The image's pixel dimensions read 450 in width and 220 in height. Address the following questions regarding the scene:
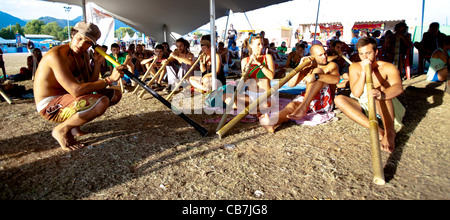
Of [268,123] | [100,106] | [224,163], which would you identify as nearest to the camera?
[224,163]

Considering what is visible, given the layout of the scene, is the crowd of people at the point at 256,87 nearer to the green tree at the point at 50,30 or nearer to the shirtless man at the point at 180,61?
the shirtless man at the point at 180,61

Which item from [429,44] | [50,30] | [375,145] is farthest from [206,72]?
[50,30]

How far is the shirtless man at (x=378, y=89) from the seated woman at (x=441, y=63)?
314 centimetres

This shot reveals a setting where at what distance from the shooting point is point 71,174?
236 centimetres

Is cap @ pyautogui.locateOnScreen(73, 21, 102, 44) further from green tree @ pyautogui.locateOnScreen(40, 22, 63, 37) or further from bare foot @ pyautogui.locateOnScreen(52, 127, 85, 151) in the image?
green tree @ pyautogui.locateOnScreen(40, 22, 63, 37)

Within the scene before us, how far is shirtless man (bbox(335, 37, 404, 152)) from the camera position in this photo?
283 cm

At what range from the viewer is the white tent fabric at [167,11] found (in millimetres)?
7344

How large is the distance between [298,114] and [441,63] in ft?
13.3

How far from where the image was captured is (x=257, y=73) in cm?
382

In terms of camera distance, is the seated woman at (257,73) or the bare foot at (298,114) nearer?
the bare foot at (298,114)

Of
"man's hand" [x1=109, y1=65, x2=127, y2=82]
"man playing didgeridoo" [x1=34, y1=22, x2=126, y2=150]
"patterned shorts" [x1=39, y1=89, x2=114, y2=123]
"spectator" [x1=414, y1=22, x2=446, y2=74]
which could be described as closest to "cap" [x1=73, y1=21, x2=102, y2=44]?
"man playing didgeridoo" [x1=34, y1=22, x2=126, y2=150]

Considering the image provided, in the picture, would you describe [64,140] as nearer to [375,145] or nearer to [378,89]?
[375,145]

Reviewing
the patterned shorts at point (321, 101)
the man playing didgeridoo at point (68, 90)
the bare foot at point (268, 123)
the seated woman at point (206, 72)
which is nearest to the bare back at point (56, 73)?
the man playing didgeridoo at point (68, 90)
